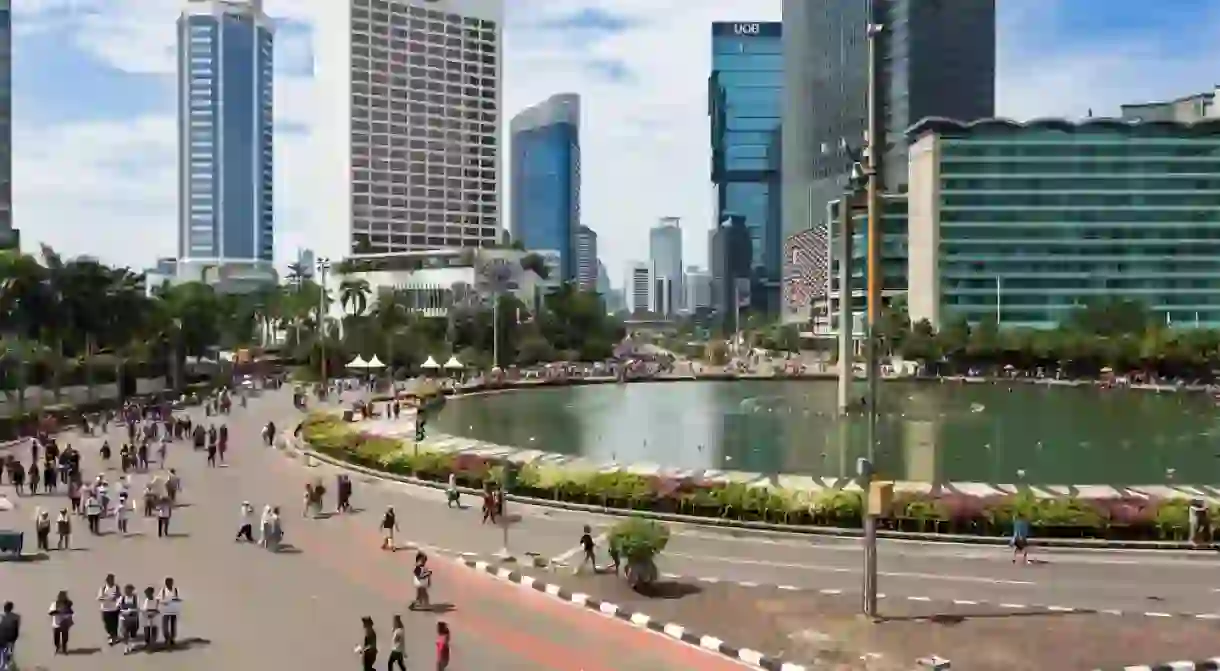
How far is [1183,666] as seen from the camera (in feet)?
53.6

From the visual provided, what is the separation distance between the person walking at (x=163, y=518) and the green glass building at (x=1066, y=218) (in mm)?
128987

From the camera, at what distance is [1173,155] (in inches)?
5674

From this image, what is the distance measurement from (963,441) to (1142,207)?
10880cm

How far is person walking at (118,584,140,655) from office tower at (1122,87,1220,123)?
17401 centimetres

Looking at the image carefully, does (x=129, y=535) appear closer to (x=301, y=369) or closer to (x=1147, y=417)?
(x=1147, y=417)

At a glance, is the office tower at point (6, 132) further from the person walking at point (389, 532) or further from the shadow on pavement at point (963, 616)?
the shadow on pavement at point (963, 616)

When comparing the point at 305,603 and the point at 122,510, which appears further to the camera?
the point at 122,510

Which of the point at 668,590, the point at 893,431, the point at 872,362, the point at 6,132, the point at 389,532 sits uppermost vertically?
the point at 6,132

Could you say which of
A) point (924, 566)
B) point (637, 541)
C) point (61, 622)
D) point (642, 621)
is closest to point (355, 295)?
point (924, 566)

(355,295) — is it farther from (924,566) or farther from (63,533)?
(924,566)

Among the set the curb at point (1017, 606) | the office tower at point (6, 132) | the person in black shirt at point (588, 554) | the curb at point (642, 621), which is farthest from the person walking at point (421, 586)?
the office tower at point (6, 132)

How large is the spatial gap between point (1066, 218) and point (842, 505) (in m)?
133

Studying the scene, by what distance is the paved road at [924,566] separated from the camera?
847 inches

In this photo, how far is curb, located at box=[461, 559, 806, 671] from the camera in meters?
16.9
